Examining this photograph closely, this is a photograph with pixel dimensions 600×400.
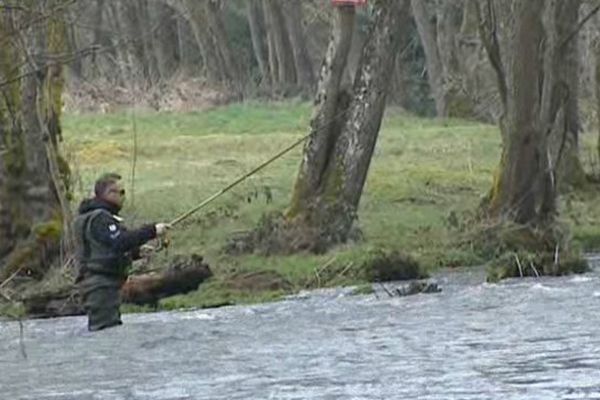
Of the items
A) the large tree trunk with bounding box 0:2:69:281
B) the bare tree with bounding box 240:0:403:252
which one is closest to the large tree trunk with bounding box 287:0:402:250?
the bare tree with bounding box 240:0:403:252

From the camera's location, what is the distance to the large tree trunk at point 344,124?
30.0 metres

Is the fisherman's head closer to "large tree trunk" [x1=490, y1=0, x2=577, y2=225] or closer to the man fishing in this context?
the man fishing

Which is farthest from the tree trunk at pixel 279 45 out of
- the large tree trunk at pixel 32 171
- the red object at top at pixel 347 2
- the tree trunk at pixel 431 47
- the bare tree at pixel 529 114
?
the red object at top at pixel 347 2

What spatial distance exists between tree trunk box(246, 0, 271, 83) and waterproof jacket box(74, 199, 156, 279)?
55.0m

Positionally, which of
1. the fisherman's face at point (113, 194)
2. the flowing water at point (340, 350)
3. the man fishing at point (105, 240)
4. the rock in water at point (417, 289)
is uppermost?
the fisherman's face at point (113, 194)

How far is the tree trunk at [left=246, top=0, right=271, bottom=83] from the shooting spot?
75000mm

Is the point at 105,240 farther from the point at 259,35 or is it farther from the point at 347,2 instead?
the point at 259,35

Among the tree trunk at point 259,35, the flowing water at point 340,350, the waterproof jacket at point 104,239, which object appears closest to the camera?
the flowing water at point 340,350

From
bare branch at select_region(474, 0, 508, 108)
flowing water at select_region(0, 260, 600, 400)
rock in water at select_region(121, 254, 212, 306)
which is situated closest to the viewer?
flowing water at select_region(0, 260, 600, 400)

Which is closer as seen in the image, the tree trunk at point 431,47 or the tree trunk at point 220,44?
the tree trunk at point 431,47

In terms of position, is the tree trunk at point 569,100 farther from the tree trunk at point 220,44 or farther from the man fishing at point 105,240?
the tree trunk at point 220,44

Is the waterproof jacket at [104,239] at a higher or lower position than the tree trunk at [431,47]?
higher

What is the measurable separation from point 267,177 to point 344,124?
33.0 feet

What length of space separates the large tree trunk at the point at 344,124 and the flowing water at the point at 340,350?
5.08 meters
